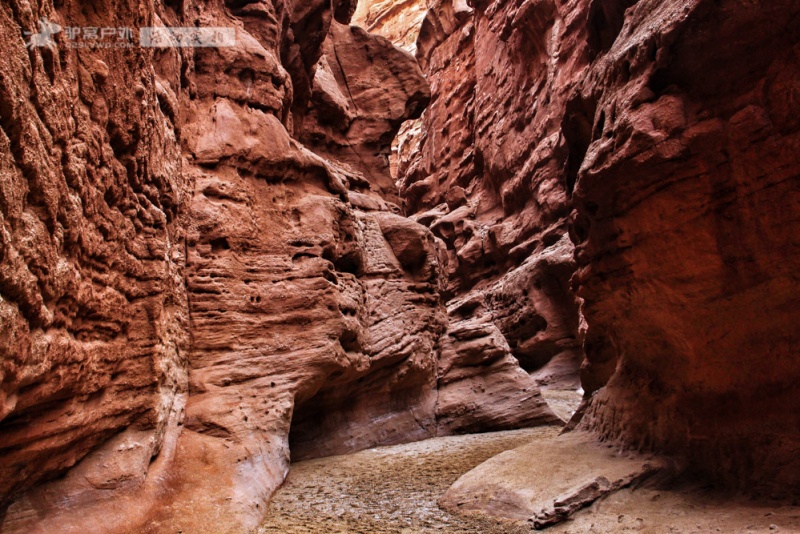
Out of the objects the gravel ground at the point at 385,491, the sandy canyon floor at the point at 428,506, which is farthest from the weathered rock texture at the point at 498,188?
the sandy canyon floor at the point at 428,506

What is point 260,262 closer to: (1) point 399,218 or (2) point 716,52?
(1) point 399,218

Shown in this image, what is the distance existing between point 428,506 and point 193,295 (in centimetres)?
413

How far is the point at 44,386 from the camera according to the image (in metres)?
3.57

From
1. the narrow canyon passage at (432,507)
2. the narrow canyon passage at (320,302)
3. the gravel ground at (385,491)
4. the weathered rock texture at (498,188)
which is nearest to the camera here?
the narrow canyon passage at (320,302)

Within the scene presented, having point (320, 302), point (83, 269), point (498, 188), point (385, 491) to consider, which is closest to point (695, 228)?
point (385, 491)

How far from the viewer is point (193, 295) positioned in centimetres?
732

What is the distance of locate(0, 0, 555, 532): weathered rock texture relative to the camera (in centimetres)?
347

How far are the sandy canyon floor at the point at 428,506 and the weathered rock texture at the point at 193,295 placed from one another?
0.56 m

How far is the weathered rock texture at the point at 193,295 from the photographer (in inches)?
136

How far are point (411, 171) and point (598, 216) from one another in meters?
28.4

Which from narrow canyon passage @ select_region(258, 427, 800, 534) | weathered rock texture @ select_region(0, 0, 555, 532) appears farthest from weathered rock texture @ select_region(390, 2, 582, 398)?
narrow canyon passage @ select_region(258, 427, 800, 534)

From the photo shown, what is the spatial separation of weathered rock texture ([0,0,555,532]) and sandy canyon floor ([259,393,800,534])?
556mm

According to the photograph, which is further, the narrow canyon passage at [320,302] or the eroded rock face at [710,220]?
the eroded rock face at [710,220]

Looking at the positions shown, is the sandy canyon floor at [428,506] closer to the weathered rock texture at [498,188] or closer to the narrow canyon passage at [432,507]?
the narrow canyon passage at [432,507]
